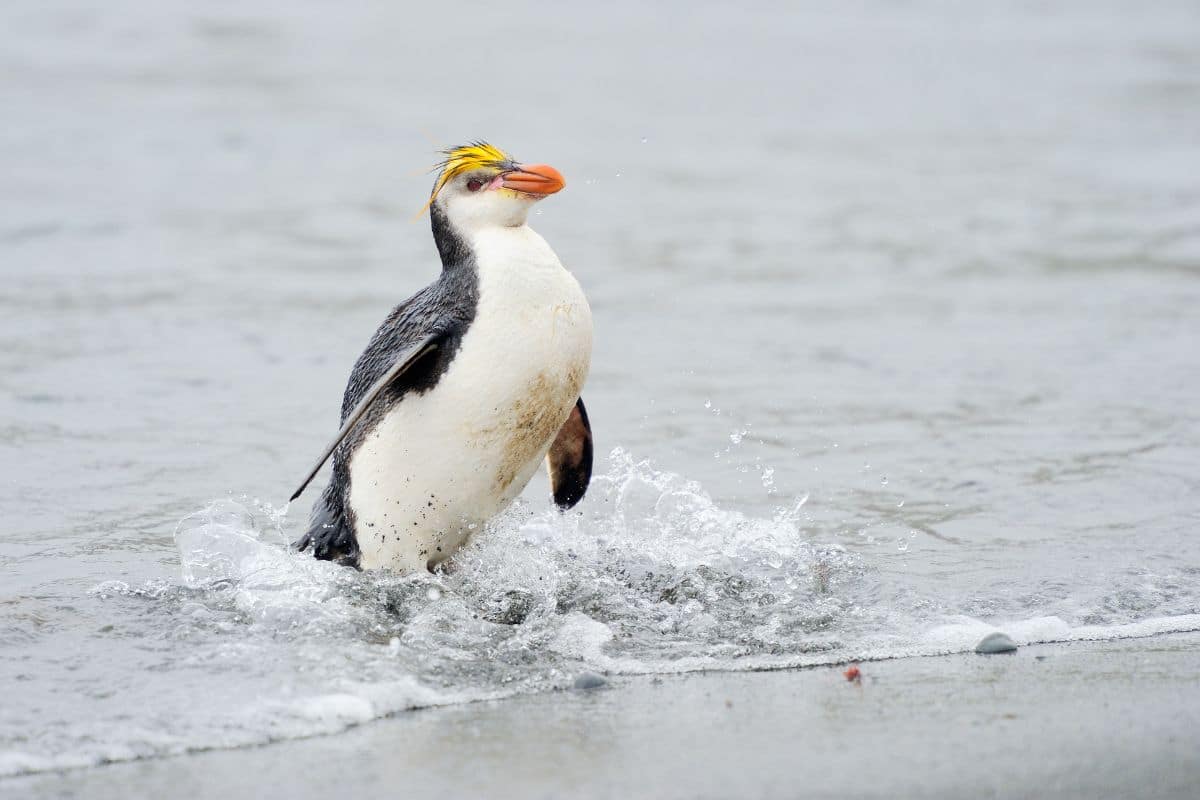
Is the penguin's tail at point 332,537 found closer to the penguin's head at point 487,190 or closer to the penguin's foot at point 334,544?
the penguin's foot at point 334,544

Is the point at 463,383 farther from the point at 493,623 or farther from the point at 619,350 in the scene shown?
the point at 619,350

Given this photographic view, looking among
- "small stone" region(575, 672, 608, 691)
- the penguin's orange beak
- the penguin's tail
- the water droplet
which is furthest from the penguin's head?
the water droplet

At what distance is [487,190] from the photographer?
4551 mm

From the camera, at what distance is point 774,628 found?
4227mm

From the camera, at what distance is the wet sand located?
306 cm

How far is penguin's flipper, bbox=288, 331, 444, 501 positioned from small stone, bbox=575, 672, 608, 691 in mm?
953

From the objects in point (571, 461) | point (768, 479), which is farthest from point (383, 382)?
point (768, 479)

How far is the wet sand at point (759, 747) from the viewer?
10.0ft

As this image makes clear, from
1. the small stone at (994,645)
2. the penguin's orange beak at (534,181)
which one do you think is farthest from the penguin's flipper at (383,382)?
the small stone at (994,645)

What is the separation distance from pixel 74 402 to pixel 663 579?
12.2 ft

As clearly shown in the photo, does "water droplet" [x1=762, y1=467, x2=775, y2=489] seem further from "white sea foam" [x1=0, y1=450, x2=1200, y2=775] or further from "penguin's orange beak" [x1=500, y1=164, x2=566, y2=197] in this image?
"penguin's orange beak" [x1=500, y1=164, x2=566, y2=197]

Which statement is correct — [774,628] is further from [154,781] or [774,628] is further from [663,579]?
[154,781]

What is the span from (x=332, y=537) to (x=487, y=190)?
112cm

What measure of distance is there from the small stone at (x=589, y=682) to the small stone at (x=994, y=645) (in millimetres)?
978
